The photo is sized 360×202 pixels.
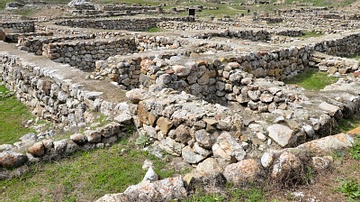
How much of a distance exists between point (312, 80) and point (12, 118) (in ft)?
30.6

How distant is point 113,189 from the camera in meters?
4.73

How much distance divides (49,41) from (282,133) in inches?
497

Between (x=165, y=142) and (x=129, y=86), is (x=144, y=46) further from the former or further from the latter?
(x=165, y=142)

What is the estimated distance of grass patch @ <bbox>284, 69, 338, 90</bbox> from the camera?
10.4 m

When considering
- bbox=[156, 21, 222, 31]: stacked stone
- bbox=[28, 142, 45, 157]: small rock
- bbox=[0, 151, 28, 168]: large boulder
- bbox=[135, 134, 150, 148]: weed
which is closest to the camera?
bbox=[0, 151, 28, 168]: large boulder

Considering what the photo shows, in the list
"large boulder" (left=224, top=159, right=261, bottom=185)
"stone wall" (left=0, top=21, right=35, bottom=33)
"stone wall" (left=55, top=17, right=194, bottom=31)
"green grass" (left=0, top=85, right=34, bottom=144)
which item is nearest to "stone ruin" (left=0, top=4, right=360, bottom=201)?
"large boulder" (left=224, top=159, right=261, bottom=185)

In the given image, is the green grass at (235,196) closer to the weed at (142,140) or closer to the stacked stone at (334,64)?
the weed at (142,140)

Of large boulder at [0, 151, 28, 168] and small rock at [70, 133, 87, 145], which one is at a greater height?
small rock at [70, 133, 87, 145]

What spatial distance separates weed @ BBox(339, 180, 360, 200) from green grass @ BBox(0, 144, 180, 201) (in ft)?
7.92

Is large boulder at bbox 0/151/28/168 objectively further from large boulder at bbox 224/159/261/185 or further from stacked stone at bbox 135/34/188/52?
stacked stone at bbox 135/34/188/52

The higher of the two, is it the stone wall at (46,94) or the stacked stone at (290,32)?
the stacked stone at (290,32)

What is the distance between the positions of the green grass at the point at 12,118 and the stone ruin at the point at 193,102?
0.38 meters

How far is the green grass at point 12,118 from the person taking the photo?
8.09 m

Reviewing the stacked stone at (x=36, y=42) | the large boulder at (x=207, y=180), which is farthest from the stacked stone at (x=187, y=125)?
the stacked stone at (x=36, y=42)
